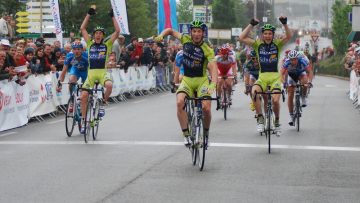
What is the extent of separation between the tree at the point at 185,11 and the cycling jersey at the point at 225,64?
434ft

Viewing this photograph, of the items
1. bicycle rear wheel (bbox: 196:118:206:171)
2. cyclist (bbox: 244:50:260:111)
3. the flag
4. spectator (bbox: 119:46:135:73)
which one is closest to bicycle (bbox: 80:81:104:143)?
bicycle rear wheel (bbox: 196:118:206:171)

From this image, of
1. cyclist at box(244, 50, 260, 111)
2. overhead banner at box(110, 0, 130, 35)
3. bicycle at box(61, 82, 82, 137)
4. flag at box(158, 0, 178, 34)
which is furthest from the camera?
flag at box(158, 0, 178, 34)

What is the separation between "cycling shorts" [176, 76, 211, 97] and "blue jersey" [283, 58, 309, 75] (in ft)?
19.5

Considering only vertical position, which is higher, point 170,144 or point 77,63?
point 77,63

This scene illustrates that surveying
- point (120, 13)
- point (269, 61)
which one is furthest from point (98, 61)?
point (120, 13)

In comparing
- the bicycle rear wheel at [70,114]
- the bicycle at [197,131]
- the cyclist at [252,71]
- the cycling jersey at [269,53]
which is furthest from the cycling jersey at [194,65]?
the cyclist at [252,71]

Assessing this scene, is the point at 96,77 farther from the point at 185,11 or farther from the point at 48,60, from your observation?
the point at 185,11

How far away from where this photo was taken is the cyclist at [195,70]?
1200cm

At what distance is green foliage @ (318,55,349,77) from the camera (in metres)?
60.0

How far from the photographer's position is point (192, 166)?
1198cm

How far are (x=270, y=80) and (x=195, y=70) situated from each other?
127 inches

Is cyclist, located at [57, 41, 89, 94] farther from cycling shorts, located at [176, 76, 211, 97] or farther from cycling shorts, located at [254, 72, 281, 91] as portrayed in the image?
cycling shorts, located at [176, 76, 211, 97]

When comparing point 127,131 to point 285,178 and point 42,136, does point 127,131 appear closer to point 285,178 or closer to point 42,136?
point 42,136

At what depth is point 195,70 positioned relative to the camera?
40.3 feet
